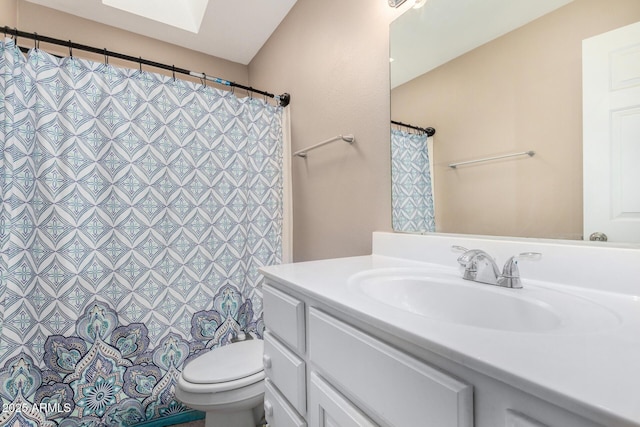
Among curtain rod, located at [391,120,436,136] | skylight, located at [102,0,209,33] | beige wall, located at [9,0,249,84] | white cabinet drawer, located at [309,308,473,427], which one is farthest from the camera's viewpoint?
skylight, located at [102,0,209,33]

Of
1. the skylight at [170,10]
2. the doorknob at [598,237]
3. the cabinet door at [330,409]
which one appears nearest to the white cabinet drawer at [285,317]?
the cabinet door at [330,409]

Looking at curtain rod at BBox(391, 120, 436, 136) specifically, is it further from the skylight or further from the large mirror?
the skylight

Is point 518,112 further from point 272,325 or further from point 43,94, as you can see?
point 43,94

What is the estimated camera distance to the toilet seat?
3.79 ft

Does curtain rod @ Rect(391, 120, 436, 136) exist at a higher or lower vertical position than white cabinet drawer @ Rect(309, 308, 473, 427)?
higher

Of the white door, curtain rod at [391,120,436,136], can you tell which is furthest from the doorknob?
curtain rod at [391,120,436,136]

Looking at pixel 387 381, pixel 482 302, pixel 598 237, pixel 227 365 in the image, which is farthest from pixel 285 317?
pixel 598 237

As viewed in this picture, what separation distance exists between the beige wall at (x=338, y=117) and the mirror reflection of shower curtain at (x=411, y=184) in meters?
0.05

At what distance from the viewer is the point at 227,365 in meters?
1.28

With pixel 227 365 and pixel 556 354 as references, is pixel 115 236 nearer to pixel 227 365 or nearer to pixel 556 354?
pixel 227 365

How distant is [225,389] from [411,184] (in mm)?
1126

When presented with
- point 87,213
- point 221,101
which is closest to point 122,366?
point 87,213

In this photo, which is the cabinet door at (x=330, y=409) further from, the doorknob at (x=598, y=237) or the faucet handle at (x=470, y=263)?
the doorknob at (x=598, y=237)

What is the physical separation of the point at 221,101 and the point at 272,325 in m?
1.31
